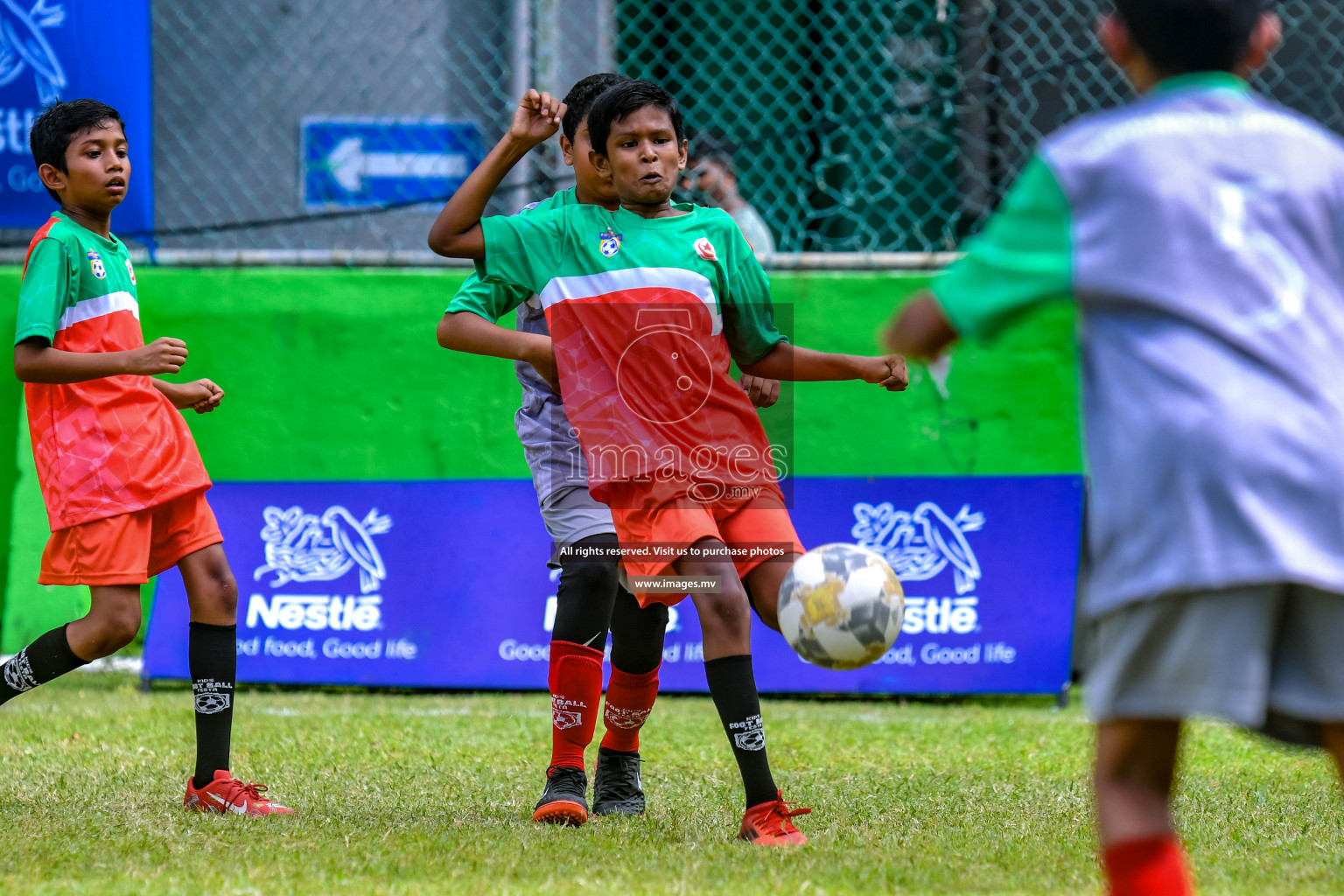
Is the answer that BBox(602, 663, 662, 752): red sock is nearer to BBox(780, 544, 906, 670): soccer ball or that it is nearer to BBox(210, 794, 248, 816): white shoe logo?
BBox(780, 544, 906, 670): soccer ball

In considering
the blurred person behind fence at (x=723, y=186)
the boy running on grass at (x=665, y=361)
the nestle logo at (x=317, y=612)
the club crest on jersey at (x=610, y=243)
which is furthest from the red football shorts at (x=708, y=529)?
the blurred person behind fence at (x=723, y=186)

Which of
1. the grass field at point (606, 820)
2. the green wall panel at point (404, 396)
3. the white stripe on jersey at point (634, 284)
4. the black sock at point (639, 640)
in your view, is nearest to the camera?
the grass field at point (606, 820)

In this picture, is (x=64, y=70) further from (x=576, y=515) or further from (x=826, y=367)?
(x=826, y=367)

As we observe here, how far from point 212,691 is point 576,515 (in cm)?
107

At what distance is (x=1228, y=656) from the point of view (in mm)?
2094

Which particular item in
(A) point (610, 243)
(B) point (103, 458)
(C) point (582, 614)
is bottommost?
(C) point (582, 614)

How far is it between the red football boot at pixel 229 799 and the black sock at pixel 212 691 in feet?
0.10

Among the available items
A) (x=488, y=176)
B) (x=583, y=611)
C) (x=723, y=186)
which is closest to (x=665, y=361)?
(x=488, y=176)

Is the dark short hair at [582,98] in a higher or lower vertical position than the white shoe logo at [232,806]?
higher

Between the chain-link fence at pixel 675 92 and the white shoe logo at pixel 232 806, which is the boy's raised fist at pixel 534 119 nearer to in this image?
the white shoe logo at pixel 232 806

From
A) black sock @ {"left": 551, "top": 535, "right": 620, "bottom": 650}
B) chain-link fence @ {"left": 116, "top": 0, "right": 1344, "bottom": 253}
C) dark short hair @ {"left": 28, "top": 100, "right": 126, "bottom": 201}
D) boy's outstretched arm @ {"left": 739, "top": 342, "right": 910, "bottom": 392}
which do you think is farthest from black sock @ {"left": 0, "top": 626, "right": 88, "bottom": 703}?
chain-link fence @ {"left": 116, "top": 0, "right": 1344, "bottom": 253}

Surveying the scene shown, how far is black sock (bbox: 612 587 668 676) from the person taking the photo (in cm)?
396

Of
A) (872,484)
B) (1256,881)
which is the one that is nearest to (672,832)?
(1256,881)

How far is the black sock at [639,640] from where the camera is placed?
3963mm
